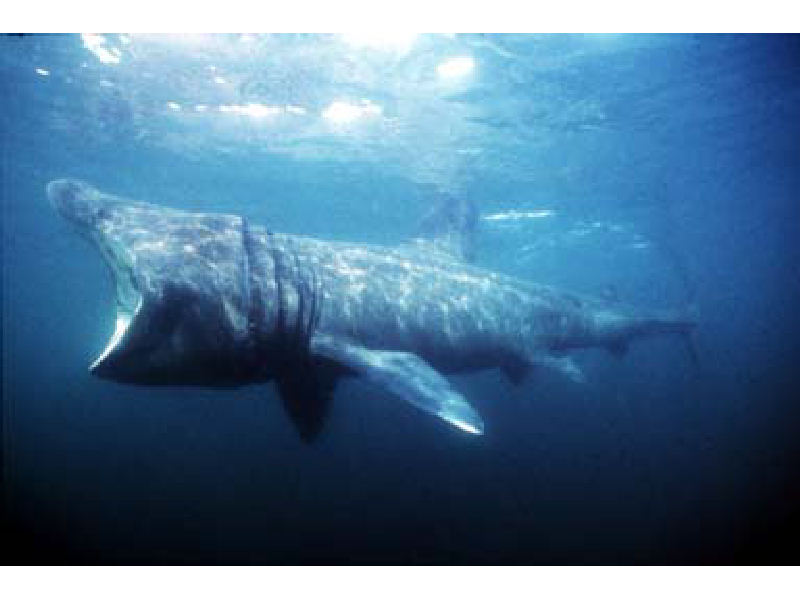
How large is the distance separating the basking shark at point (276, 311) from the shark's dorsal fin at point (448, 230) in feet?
10.1

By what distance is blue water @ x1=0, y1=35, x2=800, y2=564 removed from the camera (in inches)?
491

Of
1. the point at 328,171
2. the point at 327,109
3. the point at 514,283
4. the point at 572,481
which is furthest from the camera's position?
the point at 328,171

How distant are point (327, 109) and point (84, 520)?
14.5 meters

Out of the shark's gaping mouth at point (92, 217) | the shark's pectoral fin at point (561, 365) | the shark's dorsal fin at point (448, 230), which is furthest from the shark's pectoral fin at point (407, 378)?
the shark's dorsal fin at point (448, 230)

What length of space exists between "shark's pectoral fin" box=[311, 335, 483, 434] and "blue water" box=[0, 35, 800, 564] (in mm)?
6638

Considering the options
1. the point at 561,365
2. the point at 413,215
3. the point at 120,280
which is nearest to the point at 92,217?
the point at 120,280

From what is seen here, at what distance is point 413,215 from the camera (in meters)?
32.4

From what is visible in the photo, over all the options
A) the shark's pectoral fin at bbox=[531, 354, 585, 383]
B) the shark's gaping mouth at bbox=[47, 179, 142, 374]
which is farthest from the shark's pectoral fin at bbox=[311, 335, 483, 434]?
the shark's pectoral fin at bbox=[531, 354, 585, 383]

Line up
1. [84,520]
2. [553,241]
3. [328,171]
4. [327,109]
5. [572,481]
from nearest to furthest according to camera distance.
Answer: [84,520], [572,481], [327,109], [328,171], [553,241]

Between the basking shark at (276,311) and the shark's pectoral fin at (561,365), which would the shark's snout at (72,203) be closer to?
the basking shark at (276,311)

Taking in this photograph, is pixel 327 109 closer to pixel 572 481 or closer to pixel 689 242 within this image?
pixel 572 481

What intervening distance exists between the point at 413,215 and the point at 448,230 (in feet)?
66.7

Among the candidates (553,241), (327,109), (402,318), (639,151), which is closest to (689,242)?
(553,241)

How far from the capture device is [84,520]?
13672 mm
